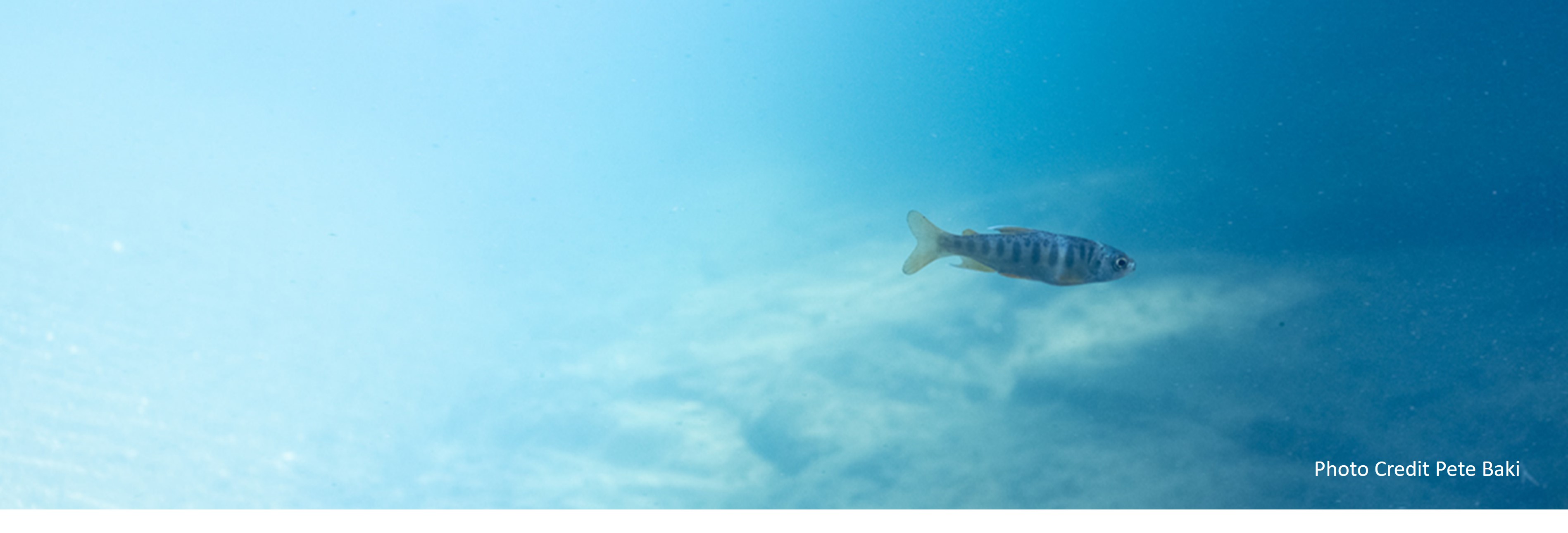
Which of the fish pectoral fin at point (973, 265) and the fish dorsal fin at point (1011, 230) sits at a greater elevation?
the fish dorsal fin at point (1011, 230)

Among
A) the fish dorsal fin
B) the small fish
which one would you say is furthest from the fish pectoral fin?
the fish dorsal fin

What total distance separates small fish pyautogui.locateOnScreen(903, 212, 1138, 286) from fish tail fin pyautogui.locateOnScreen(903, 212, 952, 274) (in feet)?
0.36

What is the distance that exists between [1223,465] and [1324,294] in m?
1.84

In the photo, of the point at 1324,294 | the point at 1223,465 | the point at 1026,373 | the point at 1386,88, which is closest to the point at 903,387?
the point at 1026,373

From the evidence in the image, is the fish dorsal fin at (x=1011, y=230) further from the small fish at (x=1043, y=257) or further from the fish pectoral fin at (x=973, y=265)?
the fish pectoral fin at (x=973, y=265)

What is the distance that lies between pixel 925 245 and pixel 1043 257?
17.7 inches

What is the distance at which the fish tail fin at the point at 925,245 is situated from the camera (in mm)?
2715

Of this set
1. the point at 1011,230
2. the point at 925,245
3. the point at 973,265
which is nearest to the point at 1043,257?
the point at 1011,230

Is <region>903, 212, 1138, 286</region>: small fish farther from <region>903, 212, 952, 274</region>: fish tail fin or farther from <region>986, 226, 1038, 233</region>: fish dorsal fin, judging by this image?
<region>903, 212, 952, 274</region>: fish tail fin

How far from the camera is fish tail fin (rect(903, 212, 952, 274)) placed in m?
2.71

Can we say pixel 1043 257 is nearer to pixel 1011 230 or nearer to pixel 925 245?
pixel 1011 230

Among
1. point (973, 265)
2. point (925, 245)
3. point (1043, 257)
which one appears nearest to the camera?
point (1043, 257)

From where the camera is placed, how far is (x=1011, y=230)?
8.36ft

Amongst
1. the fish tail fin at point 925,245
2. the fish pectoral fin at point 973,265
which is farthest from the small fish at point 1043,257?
the fish tail fin at point 925,245
